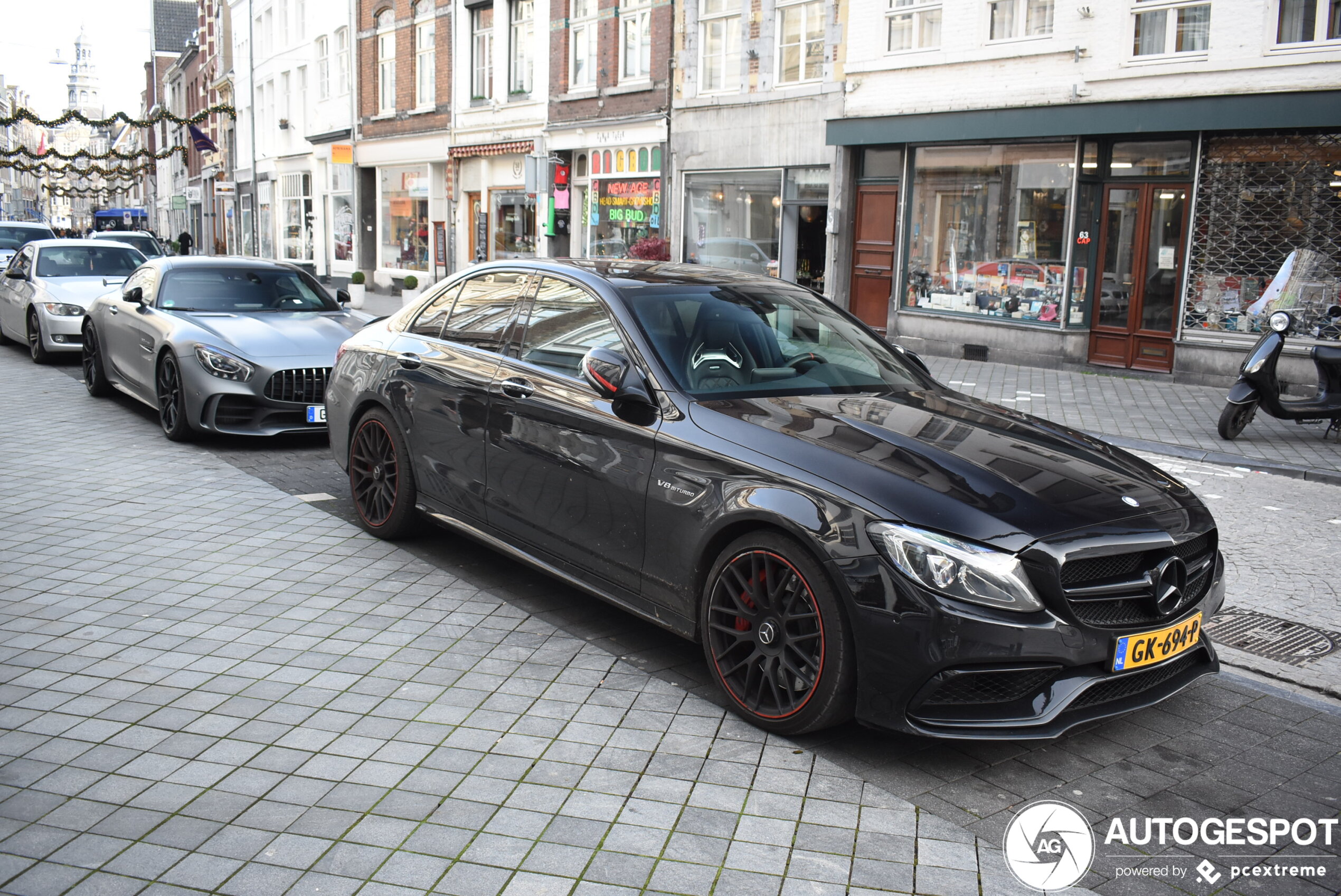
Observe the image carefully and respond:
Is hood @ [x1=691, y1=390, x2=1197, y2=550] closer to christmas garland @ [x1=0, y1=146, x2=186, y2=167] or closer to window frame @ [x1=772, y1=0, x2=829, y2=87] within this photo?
window frame @ [x1=772, y1=0, x2=829, y2=87]

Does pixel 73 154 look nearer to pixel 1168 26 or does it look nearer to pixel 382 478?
pixel 1168 26

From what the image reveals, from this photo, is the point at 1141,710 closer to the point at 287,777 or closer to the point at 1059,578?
the point at 1059,578

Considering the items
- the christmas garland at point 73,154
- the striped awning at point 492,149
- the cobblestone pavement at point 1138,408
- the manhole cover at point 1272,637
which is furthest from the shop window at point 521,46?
the manhole cover at point 1272,637

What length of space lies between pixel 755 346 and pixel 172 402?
614cm

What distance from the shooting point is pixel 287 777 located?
3.48 metres

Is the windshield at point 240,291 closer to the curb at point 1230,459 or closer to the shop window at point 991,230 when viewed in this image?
the curb at point 1230,459

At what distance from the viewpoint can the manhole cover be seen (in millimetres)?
4859

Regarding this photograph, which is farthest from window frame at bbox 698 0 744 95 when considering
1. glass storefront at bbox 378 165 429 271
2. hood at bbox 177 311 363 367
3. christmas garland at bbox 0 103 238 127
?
christmas garland at bbox 0 103 238 127

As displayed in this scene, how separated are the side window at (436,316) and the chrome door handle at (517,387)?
3.05 ft

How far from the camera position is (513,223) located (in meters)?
27.1

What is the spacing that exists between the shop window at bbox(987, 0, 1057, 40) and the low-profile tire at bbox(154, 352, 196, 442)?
12.3m

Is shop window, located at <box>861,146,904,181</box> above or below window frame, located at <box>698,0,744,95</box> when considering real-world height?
below

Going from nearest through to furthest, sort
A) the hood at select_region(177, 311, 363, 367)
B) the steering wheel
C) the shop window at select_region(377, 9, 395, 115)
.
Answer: the steering wheel < the hood at select_region(177, 311, 363, 367) < the shop window at select_region(377, 9, 395, 115)

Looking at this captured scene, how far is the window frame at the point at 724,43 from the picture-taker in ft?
66.4
